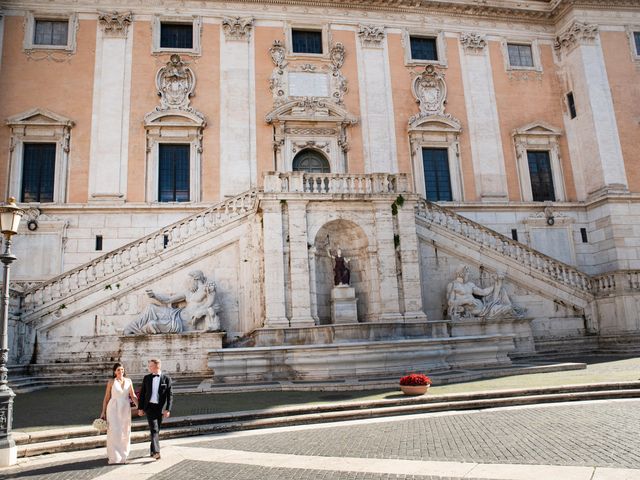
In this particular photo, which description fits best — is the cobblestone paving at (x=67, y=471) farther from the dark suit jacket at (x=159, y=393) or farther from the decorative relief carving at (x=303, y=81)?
the decorative relief carving at (x=303, y=81)

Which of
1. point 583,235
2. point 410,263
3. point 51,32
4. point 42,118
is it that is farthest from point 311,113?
point 583,235

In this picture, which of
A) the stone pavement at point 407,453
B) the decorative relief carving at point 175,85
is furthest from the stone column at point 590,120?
the decorative relief carving at point 175,85

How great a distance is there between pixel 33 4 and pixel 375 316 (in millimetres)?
21795

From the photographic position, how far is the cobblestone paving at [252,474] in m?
6.20

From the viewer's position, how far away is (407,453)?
7.33 meters

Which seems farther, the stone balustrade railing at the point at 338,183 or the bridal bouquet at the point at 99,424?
the stone balustrade railing at the point at 338,183

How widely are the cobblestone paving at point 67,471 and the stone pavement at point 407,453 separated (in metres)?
0.01

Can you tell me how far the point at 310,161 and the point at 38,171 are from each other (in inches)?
492

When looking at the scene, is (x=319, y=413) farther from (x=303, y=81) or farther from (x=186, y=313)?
(x=303, y=81)

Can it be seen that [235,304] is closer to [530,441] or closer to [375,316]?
[375,316]

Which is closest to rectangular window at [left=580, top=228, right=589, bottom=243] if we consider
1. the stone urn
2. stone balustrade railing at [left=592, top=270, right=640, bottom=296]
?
stone balustrade railing at [left=592, top=270, right=640, bottom=296]

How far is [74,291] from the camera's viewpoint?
17.4 m

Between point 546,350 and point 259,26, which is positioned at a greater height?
point 259,26

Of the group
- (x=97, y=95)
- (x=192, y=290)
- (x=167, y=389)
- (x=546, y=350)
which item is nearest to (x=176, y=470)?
(x=167, y=389)
